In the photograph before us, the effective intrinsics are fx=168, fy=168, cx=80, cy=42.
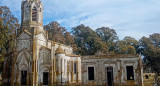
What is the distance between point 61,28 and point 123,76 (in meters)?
32.3

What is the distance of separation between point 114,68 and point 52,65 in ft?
33.9

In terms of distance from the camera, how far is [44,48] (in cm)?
2756

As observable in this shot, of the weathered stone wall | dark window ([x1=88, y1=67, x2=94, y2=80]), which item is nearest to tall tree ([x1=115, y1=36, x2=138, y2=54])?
the weathered stone wall

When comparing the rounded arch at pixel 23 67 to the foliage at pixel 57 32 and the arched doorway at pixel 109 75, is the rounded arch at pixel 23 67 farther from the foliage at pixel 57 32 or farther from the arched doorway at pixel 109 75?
the foliage at pixel 57 32

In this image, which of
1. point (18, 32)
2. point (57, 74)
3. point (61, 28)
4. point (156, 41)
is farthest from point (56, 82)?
point (156, 41)

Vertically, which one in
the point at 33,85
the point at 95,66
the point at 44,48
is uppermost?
the point at 44,48

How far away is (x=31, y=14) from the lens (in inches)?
1163

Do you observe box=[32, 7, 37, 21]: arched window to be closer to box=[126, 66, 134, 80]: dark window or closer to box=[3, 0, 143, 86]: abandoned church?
box=[3, 0, 143, 86]: abandoned church

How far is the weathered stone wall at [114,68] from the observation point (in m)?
27.1

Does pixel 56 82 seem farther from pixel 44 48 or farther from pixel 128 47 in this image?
pixel 128 47

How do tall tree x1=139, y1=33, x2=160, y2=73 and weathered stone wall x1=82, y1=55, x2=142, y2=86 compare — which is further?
tall tree x1=139, y1=33, x2=160, y2=73

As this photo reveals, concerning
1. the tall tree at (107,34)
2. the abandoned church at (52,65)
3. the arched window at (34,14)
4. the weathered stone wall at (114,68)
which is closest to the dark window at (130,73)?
the abandoned church at (52,65)

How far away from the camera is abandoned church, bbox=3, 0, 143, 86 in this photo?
26797mm

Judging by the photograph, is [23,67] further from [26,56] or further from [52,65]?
[52,65]
